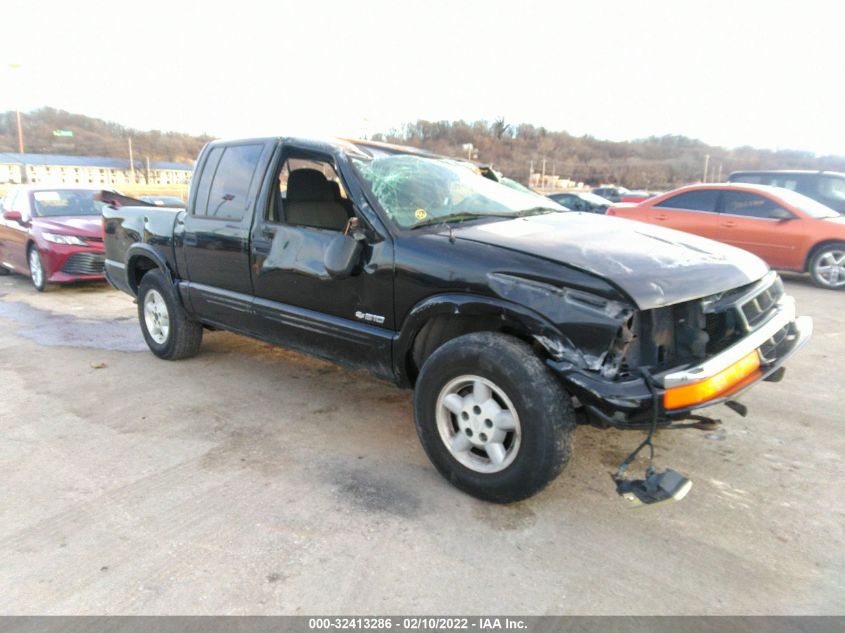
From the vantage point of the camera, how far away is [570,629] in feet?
7.10

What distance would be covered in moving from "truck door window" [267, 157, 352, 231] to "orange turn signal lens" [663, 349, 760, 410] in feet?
7.84

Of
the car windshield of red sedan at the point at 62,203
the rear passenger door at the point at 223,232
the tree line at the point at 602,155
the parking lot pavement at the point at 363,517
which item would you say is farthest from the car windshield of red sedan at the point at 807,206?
the tree line at the point at 602,155

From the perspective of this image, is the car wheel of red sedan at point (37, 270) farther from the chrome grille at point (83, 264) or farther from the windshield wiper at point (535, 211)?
the windshield wiper at point (535, 211)

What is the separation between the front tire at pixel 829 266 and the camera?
8313mm

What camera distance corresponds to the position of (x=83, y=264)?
8.44 meters

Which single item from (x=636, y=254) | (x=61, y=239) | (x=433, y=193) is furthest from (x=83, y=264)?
(x=636, y=254)

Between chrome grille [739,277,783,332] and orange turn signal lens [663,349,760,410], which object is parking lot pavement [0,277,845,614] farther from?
chrome grille [739,277,783,332]

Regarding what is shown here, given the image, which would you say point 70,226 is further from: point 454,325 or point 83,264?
point 454,325

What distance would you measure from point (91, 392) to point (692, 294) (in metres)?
4.33

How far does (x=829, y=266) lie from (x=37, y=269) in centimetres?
1157

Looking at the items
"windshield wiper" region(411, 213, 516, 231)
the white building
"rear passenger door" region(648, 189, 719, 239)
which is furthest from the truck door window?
the white building

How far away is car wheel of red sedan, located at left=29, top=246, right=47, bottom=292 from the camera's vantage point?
337 inches

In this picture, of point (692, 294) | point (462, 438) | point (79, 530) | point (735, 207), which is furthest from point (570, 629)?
point (735, 207)

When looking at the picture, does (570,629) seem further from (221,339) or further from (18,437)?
(221,339)
